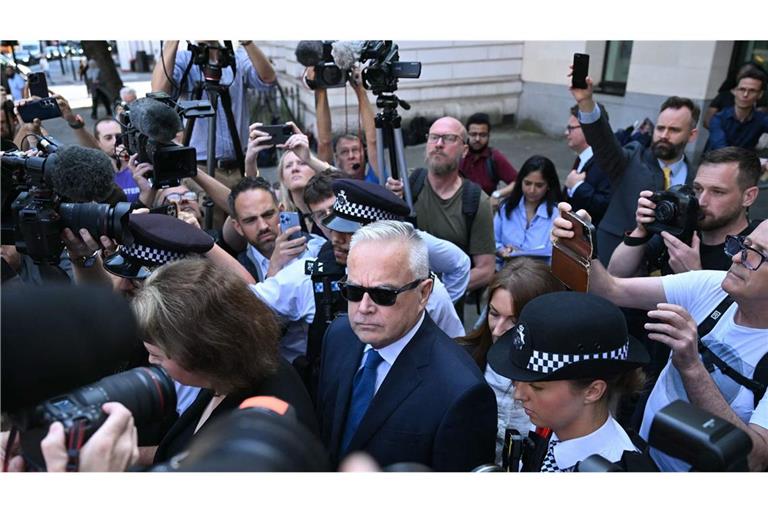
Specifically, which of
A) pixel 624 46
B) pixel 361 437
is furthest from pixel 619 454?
pixel 624 46

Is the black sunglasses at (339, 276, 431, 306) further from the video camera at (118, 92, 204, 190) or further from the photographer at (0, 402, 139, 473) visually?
the video camera at (118, 92, 204, 190)

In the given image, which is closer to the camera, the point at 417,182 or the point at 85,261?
the point at 85,261

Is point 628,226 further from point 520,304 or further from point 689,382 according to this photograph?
point 689,382

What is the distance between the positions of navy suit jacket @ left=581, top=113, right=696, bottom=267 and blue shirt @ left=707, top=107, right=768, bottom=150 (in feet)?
8.83

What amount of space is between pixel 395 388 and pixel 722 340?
3.94 feet

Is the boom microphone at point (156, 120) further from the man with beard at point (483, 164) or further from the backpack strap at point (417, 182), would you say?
the man with beard at point (483, 164)

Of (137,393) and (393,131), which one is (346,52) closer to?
(393,131)

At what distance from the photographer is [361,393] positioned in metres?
2.10

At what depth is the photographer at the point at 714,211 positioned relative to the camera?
9.01 feet

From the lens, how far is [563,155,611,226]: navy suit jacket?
4.46 meters

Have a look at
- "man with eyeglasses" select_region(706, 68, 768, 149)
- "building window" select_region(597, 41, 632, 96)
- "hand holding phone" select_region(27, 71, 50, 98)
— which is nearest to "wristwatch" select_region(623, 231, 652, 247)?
"hand holding phone" select_region(27, 71, 50, 98)

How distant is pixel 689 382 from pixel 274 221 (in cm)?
215

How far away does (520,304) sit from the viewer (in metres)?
2.52

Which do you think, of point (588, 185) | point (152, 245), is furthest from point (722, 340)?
point (588, 185)
